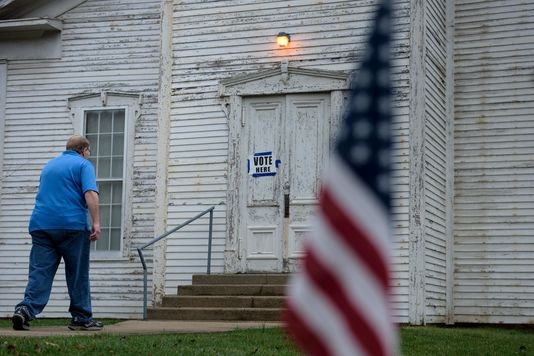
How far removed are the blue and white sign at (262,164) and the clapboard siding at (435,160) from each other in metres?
2.10

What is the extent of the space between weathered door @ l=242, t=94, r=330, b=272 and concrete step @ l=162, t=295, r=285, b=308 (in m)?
1.06

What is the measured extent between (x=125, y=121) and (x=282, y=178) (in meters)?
3.35

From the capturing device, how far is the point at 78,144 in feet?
32.0

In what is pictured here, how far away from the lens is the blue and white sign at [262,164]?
1347cm

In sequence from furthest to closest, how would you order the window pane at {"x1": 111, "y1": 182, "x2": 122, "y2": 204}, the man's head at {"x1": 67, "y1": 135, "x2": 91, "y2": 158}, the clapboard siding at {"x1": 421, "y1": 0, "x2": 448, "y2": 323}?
the window pane at {"x1": 111, "y1": 182, "x2": 122, "y2": 204}, the clapboard siding at {"x1": 421, "y1": 0, "x2": 448, "y2": 323}, the man's head at {"x1": 67, "y1": 135, "x2": 91, "y2": 158}

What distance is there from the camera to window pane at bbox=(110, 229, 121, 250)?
1530cm

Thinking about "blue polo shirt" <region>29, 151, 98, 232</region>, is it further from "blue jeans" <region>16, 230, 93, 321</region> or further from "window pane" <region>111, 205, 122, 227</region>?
"window pane" <region>111, 205, 122, 227</region>

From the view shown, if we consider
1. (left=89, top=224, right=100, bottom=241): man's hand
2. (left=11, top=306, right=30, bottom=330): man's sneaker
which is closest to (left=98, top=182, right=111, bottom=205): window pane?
(left=89, top=224, right=100, bottom=241): man's hand

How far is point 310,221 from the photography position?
13164 mm

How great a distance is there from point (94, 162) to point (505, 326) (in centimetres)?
690

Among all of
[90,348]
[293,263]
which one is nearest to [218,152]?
[293,263]

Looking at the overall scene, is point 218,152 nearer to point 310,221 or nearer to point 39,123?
point 310,221

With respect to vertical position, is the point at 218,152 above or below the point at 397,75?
below

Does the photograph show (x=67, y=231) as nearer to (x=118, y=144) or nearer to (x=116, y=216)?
(x=116, y=216)
